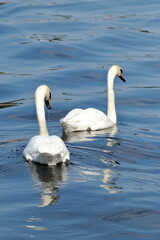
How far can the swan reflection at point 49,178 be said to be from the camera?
1440 cm

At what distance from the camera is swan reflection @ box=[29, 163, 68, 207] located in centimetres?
1440

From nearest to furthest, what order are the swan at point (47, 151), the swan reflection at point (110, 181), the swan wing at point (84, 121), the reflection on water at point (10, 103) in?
the swan reflection at point (110, 181), the swan at point (47, 151), the swan wing at point (84, 121), the reflection on water at point (10, 103)

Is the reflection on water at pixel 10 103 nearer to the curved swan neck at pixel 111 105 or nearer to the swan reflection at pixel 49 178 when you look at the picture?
the curved swan neck at pixel 111 105

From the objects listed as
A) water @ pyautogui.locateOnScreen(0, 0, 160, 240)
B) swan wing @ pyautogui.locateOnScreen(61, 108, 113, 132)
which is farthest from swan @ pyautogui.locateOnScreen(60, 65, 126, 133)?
water @ pyautogui.locateOnScreen(0, 0, 160, 240)

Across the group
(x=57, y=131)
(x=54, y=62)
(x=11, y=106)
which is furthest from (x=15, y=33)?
(x=57, y=131)

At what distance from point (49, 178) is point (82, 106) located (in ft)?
24.9

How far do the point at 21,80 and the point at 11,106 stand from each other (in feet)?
10.9

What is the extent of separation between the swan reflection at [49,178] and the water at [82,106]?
0.7 inches

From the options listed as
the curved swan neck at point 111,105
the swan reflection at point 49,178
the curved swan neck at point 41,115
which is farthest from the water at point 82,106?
the curved swan neck at point 41,115

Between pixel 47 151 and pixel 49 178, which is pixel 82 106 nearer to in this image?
pixel 47 151

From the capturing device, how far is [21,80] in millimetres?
26375

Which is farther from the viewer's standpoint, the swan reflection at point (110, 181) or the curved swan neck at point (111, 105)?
the curved swan neck at point (111, 105)

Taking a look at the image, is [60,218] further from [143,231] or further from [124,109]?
[124,109]

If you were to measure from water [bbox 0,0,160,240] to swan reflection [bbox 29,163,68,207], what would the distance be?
0.06 ft
